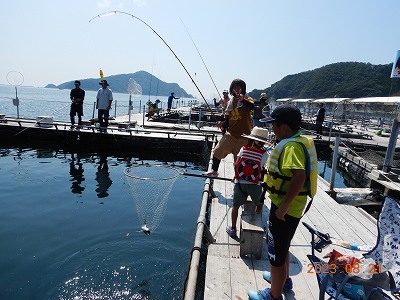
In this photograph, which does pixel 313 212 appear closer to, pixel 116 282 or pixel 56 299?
pixel 116 282

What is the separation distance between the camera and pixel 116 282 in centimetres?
440

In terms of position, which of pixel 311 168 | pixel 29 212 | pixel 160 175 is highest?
pixel 311 168

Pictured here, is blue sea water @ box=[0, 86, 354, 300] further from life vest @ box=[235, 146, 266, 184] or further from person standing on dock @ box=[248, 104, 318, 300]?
person standing on dock @ box=[248, 104, 318, 300]

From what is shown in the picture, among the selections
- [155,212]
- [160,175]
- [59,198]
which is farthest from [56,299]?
[59,198]

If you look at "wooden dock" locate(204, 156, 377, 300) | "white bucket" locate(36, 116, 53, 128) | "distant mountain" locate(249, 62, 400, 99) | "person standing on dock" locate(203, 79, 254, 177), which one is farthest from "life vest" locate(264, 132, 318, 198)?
"distant mountain" locate(249, 62, 400, 99)

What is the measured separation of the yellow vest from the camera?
8.37ft

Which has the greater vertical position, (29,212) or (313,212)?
(313,212)

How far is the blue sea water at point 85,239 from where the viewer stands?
4.34 m

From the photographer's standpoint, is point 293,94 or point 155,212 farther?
point 293,94

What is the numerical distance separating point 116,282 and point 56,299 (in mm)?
840

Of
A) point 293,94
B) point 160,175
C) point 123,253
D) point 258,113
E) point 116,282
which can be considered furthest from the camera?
point 293,94

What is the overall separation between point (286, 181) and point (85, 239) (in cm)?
467

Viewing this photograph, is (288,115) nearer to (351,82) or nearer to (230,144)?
(230,144)

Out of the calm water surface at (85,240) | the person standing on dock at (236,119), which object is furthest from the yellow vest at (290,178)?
the person standing on dock at (236,119)
